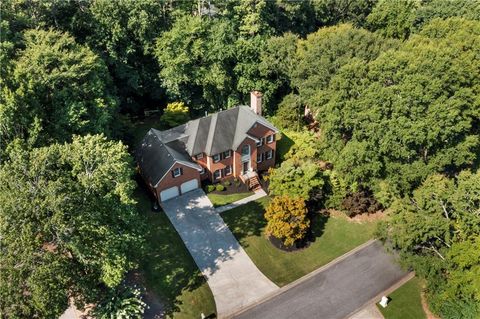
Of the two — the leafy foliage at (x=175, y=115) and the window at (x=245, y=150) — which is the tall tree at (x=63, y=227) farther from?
the leafy foliage at (x=175, y=115)

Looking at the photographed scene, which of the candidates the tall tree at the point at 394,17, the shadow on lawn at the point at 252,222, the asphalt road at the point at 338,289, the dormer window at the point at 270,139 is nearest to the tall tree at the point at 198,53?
the dormer window at the point at 270,139

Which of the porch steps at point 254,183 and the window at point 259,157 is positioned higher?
the window at point 259,157

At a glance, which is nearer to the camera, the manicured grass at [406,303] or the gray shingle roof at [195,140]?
the manicured grass at [406,303]

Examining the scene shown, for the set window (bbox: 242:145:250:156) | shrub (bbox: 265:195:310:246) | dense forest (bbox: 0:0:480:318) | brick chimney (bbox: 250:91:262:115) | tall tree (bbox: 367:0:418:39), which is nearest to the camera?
dense forest (bbox: 0:0:480:318)

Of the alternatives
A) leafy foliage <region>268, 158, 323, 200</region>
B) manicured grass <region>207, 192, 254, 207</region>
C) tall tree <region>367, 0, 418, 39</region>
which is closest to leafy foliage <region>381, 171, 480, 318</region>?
leafy foliage <region>268, 158, 323, 200</region>

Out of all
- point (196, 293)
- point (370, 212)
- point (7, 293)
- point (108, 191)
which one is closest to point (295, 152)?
point (370, 212)

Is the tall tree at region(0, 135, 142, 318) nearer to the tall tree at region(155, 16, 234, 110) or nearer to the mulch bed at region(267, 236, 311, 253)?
the mulch bed at region(267, 236, 311, 253)
